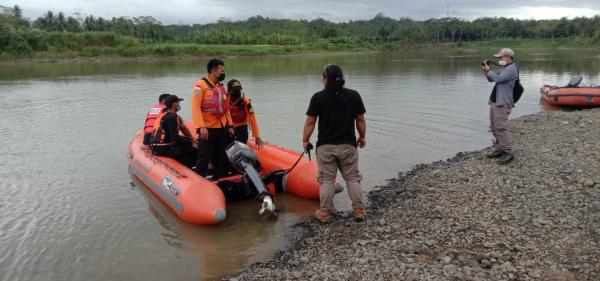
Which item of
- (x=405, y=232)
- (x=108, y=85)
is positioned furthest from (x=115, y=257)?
(x=108, y=85)

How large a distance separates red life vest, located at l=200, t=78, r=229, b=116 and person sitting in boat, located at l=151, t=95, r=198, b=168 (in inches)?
41.7

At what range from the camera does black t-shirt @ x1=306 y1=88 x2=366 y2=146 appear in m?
5.41

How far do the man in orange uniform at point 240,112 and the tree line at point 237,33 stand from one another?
51.5 metres

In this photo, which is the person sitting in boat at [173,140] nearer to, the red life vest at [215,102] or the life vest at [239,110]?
the life vest at [239,110]

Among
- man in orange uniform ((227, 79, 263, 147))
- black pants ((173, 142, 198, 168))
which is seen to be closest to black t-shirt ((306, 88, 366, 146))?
man in orange uniform ((227, 79, 263, 147))

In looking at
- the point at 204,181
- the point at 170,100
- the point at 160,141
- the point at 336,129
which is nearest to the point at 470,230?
the point at 336,129

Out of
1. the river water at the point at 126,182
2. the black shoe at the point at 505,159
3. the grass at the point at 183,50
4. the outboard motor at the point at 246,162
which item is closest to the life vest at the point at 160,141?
the river water at the point at 126,182

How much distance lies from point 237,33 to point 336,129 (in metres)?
83.4

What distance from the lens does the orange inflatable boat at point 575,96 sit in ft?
49.2

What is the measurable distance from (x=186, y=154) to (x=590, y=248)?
5811 mm

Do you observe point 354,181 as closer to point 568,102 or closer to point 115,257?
point 115,257

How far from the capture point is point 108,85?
24672 millimetres

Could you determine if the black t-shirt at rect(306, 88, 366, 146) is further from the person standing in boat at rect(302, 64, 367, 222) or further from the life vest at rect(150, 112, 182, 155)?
the life vest at rect(150, 112, 182, 155)

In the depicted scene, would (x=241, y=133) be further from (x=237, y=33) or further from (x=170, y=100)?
(x=237, y=33)
